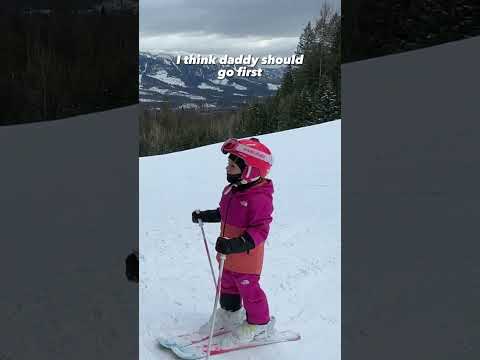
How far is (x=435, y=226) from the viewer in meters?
2.48

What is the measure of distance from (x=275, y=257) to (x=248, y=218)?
0.86 m

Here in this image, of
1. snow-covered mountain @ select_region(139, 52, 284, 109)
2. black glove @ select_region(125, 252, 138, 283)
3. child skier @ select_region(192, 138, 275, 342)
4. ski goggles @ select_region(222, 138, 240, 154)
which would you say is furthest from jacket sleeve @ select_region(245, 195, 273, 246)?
snow-covered mountain @ select_region(139, 52, 284, 109)

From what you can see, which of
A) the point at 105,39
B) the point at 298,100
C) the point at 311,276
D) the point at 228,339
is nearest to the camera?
the point at 105,39

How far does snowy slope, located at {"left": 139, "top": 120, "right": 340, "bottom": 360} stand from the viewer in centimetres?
240

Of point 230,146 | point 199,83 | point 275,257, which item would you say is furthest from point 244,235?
point 199,83

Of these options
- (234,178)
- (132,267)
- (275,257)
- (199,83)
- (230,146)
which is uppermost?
(199,83)

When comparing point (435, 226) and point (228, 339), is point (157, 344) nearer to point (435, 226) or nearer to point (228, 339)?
point (228, 339)

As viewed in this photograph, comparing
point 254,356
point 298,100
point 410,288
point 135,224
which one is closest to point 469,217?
point 410,288

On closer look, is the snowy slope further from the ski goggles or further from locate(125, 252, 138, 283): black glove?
the ski goggles

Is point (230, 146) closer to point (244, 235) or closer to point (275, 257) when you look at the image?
point (244, 235)

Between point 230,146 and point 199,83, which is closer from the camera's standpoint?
point 230,146

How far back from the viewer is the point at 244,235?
216 centimetres

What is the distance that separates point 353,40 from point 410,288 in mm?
1087

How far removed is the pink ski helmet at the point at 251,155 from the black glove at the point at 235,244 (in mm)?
234
